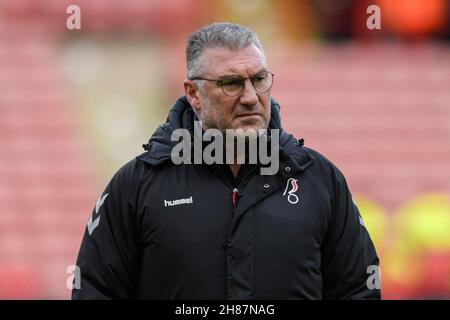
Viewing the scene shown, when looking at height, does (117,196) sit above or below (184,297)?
above

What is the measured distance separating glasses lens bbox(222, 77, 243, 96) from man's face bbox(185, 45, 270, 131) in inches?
0.4

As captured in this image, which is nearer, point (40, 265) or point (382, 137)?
point (40, 265)

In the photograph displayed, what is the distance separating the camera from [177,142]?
2.45 m

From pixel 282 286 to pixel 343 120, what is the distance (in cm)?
516

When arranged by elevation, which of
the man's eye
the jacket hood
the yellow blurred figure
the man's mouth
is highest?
the man's eye

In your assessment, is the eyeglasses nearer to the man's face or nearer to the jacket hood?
the man's face

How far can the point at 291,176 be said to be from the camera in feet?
7.92

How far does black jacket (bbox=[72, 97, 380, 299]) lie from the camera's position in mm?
2314

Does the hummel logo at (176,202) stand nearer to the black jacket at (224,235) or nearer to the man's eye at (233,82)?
the black jacket at (224,235)

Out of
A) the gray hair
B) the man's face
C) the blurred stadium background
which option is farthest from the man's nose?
the blurred stadium background

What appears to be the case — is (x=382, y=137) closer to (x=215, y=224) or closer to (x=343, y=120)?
(x=343, y=120)

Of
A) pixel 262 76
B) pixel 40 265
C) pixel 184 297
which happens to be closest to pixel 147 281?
pixel 184 297

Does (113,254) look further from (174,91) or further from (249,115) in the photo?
(174,91)

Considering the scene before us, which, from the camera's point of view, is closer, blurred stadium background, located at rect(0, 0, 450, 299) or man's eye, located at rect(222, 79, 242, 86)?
man's eye, located at rect(222, 79, 242, 86)
